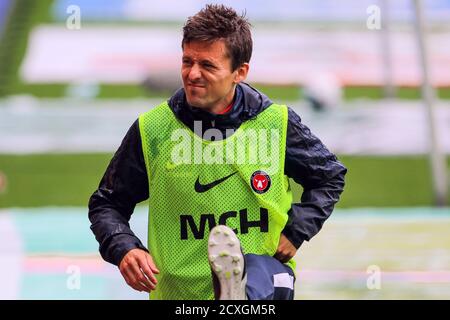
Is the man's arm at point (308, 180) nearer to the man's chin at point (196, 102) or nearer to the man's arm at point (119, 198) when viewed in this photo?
the man's chin at point (196, 102)

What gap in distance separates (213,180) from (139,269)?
476mm

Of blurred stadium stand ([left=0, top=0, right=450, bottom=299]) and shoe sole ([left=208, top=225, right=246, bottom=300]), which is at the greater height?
blurred stadium stand ([left=0, top=0, right=450, bottom=299])

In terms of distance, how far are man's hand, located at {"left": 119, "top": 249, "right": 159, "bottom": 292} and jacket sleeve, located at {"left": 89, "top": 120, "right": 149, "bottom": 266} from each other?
0.15 m

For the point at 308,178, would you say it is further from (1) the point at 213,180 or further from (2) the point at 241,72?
(2) the point at 241,72

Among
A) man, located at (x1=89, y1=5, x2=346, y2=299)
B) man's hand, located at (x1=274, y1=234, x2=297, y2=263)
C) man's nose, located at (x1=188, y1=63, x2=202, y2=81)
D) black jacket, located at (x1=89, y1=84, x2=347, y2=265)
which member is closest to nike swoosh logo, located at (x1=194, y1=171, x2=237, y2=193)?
man, located at (x1=89, y1=5, x2=346, y2=299)

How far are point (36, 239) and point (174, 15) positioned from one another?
33.7ft

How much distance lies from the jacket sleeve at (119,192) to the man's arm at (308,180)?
55 cm

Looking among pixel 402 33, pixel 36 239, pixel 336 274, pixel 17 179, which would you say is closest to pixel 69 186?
pixel 17 179

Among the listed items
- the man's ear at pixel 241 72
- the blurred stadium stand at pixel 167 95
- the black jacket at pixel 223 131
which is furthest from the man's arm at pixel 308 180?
the blurred stadium stand at pixel 167 95

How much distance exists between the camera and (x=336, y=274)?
26.8 feet

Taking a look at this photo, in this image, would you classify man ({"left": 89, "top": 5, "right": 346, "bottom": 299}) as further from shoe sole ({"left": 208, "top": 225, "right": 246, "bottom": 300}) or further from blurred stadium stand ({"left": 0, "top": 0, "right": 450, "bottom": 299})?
blurred stadium stand ({"left": 0, "top": 0, "right": 450, "bottom": 299})

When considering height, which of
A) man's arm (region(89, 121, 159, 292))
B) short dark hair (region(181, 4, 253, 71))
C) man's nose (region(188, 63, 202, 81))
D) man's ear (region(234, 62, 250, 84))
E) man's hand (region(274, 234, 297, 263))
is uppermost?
short dark hair (region(181, 4, 253, 71))

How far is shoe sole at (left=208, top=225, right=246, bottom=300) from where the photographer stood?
3.66 metres

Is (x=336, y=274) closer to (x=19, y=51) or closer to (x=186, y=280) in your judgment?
(x=186, y=280)
